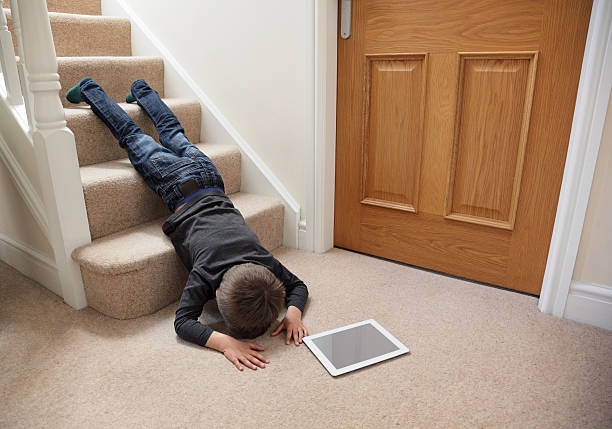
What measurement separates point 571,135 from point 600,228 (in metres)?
0.32

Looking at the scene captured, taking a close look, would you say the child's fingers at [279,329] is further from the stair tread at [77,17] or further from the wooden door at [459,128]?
the stair tread at [77,17]

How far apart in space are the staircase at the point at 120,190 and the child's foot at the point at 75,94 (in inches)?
2.1

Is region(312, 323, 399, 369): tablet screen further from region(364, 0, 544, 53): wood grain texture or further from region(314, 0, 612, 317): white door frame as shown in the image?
region(364, 0, 544, 53): wood grain texture

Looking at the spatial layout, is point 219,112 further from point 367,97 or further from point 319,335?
point 319,335

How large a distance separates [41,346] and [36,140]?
2.19 feet

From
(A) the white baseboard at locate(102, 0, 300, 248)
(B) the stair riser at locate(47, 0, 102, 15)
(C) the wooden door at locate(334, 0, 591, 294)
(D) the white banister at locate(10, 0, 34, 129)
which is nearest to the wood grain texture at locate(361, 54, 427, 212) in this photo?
(C) the wooden door at locate(334, 0, 591, 294)

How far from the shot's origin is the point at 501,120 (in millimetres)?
1671

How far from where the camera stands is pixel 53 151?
4.88ft

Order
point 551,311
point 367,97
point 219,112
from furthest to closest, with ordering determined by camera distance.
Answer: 1. point 219,112
2. point 367,97
3. point 551,311

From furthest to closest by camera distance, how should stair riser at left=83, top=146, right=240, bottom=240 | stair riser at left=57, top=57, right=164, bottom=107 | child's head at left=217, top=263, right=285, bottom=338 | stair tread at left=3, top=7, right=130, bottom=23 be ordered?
stair tread at left=3, top=7, right=130, bottom=23, stair riser at left=57, top=57, right=164, bottom=107, stair riser at left=83, top=146, right=240, bottom=240, child's head at left=217, top=263, right=285, bottom=338

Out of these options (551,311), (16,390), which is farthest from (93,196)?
(551,311)

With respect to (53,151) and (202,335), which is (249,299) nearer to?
(202,335)

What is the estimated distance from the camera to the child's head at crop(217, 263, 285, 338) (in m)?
1.33

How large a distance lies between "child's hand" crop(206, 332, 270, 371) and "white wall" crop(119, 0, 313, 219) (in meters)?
0.90
